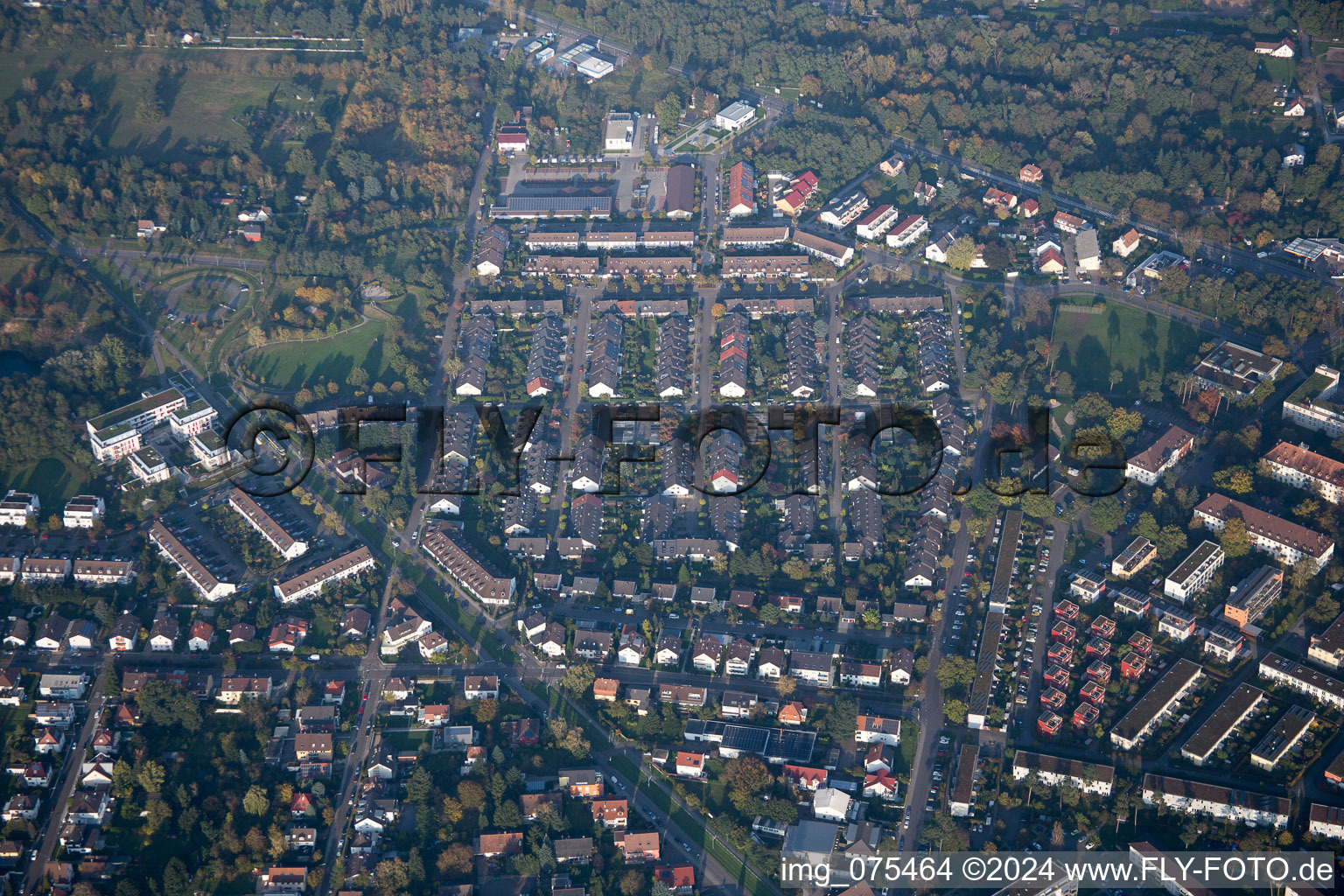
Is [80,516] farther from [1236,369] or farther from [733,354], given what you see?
[1236,369]

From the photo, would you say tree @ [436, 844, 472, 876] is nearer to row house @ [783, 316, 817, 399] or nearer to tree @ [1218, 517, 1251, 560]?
row house @ [783, 316, 817, 399]

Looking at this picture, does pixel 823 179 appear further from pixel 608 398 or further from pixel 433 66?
pixel 433 66

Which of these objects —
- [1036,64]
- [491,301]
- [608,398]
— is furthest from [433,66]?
[1036,64]

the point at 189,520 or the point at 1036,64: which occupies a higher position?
the point at 1036,64

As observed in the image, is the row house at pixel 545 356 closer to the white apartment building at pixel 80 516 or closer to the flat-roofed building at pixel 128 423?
the flat-roofed building at pixel 128 423

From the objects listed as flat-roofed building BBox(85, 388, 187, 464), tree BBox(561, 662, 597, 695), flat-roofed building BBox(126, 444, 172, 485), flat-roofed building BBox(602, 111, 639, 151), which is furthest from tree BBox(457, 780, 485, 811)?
Result: flat-roofed building BBox(602, 111, 639, 151)
